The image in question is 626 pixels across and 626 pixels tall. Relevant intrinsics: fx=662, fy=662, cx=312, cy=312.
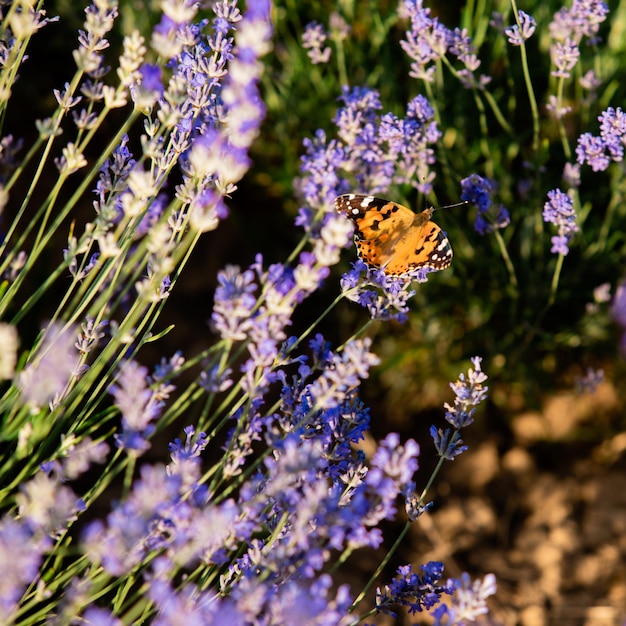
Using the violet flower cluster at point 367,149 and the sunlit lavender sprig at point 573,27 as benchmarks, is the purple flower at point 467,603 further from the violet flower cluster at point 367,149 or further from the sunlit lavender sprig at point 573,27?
the sunlit lavender sprig at point 573,27

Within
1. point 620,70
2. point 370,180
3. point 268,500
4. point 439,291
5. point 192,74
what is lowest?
point 268,500

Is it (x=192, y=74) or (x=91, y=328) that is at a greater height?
(x=192, y=74)

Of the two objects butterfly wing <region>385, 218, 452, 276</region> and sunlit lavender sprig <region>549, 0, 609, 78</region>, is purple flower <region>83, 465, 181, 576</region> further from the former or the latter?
sunlit lavender sprig <region>549, 0, 609, 78</region>

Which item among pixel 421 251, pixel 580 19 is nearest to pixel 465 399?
pixel 421 251

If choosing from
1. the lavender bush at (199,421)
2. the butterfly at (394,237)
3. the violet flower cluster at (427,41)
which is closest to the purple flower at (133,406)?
the lavender bush at (199,421)

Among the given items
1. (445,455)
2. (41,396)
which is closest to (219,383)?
(41,396)

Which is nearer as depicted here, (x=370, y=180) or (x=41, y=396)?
(x=41, y=396)

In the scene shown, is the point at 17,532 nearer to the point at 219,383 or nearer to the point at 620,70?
the point at 219,383
